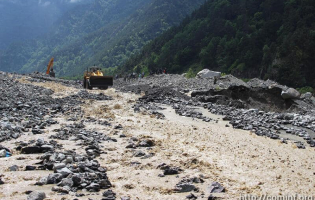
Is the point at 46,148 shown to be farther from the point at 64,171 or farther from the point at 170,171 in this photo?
the point at 170,171

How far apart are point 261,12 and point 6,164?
307ft

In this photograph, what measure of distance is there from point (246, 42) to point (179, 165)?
254 ft

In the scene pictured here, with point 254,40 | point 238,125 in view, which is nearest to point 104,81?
point 238,125

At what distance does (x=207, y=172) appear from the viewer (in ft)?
27.7

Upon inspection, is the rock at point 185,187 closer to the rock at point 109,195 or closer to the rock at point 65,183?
the rock at point 109,195

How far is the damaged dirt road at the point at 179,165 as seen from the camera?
276 inches

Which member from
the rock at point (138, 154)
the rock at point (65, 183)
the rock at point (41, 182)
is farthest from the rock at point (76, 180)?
the rock at point (138, 154)

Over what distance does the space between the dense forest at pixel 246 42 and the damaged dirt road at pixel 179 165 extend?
49433mm

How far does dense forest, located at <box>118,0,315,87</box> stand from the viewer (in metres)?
61.3

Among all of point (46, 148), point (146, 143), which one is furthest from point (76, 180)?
point (146, 143)

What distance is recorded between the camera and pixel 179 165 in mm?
8961

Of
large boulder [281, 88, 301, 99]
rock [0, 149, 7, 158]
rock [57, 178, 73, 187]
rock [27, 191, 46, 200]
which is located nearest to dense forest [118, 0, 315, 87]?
large boulder [281, 88, 301, 99]

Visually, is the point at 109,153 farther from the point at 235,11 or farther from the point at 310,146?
the point at 235,11

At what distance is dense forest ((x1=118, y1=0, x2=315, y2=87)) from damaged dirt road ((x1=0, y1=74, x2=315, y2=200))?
49433 mm
